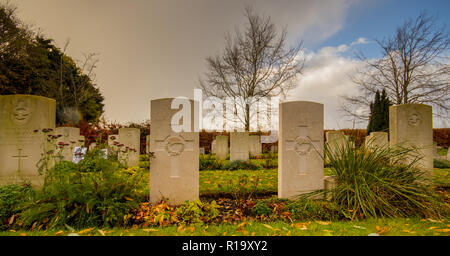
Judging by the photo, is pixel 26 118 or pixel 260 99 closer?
pixel 26 118

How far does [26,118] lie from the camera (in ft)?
13.9

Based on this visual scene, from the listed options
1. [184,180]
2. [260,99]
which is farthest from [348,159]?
[260,99]

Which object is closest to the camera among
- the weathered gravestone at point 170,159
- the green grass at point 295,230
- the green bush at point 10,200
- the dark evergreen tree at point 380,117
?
the green grass at point 295,230

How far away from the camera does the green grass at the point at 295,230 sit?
2.79 m

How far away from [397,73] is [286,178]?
19.6 metres

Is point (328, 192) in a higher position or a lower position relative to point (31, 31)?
lower

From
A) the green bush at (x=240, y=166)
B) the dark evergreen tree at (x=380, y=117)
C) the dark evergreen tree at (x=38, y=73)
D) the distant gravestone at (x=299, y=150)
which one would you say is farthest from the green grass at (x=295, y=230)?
the dark evergreen tree at (x=38, y=73)

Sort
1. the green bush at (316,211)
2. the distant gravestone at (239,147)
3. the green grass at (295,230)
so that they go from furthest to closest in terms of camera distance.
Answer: the distant gravestone at (239,147) → the green bush at (316,211) → the green grass at (295,230)

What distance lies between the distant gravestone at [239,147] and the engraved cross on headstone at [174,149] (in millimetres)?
6456

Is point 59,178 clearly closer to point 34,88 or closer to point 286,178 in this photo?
point 286,178

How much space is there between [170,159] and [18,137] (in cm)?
309

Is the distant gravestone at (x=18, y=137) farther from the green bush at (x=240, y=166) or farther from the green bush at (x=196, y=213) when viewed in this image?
the green bush at (x=240, y=166)

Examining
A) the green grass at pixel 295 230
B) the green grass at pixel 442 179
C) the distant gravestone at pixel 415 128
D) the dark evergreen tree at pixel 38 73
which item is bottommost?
the green grass at pixel 295 230
